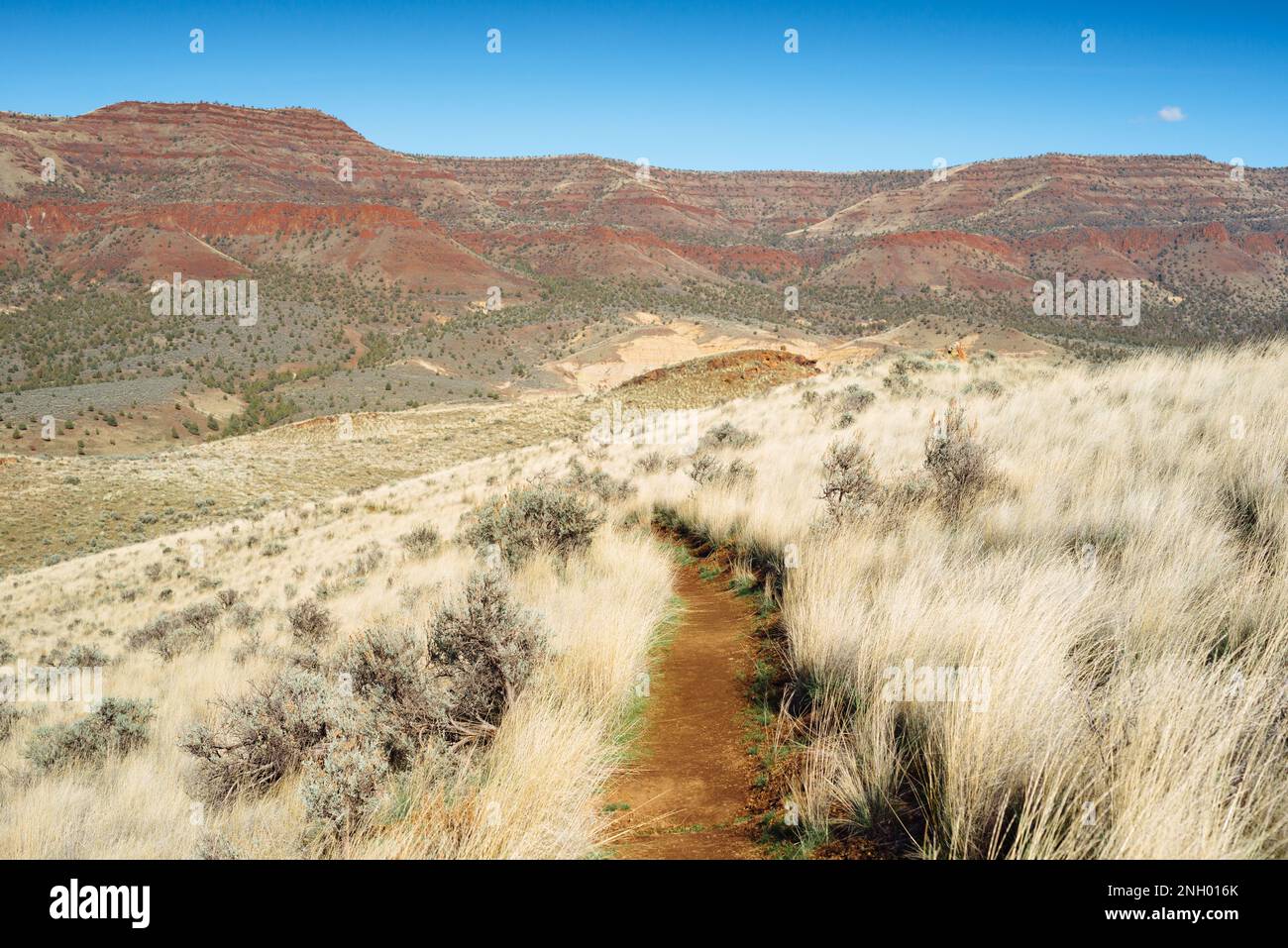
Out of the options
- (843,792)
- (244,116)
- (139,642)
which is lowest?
(139,642)

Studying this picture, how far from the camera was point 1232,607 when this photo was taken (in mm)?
3010

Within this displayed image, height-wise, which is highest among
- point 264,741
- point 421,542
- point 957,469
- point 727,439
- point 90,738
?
point 727,439

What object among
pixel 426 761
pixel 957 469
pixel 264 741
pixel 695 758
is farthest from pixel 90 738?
pixel 957 469

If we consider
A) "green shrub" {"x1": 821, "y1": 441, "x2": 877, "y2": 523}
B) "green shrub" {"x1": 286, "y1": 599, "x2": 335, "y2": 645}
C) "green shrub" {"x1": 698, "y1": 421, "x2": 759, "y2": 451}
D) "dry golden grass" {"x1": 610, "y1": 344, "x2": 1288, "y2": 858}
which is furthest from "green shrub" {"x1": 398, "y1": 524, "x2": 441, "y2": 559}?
"green shrub" {"x1": 821, "y1": 441, "x2": 877, "y2": 523}

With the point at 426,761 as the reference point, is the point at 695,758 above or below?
below

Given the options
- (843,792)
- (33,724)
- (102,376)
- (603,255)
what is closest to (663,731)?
A: (843,792)

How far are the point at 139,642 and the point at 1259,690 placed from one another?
46.5 ft

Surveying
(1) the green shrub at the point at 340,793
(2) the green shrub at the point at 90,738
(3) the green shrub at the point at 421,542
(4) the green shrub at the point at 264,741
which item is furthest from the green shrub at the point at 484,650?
(3) the green shrub at the point at 421,542

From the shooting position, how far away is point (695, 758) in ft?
11.2

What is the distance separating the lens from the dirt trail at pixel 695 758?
2719mm

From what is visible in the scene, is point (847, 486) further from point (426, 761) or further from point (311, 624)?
point (311, 624)

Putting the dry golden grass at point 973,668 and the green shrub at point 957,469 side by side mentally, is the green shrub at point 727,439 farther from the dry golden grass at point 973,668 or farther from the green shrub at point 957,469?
the green shrub at point 957,469

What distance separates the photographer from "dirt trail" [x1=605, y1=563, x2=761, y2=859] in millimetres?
2719

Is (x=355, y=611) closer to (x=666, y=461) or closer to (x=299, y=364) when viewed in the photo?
(x=666, y=461)
